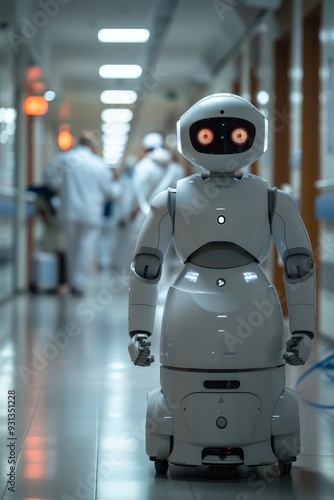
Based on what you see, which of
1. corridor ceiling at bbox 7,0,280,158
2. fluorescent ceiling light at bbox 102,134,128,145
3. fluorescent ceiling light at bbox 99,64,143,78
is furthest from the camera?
fluorescent ceiling light at bbox 102,134,128,145

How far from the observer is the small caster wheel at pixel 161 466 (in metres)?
3.15

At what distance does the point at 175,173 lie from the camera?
9.48m

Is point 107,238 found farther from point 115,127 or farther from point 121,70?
point 115,127

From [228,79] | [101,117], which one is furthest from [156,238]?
[101,117]

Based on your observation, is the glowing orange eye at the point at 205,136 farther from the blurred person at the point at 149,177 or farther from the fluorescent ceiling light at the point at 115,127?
the fluorescent ceiling light at the point at 115,127

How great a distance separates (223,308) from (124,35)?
9.87m

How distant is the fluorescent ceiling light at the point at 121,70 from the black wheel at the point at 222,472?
40.8 ft

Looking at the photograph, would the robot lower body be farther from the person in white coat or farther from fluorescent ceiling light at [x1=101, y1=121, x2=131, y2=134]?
fluorescent ceiling light at [x1=101, y1=121, x2=131, y2=134]

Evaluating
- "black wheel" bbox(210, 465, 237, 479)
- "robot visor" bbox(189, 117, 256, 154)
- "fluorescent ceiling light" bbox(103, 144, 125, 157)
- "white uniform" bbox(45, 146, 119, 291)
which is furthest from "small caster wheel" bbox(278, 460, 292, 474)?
"fluorescent ceiling light" bbox(103, 144, 125, 157)

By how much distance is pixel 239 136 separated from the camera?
10.4 feet

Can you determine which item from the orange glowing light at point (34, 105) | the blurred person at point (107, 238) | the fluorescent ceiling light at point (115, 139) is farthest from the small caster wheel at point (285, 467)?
the fluorescent ceiling light at point (115, 139)

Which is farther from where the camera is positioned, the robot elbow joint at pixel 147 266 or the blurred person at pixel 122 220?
the blurred person at pixel 122 220

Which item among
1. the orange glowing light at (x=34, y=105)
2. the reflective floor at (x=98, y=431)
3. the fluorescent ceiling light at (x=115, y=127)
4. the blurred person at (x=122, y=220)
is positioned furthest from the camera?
the fluorescent ceiling light at (x=115, y=127)

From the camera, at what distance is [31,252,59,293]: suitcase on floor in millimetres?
10656
